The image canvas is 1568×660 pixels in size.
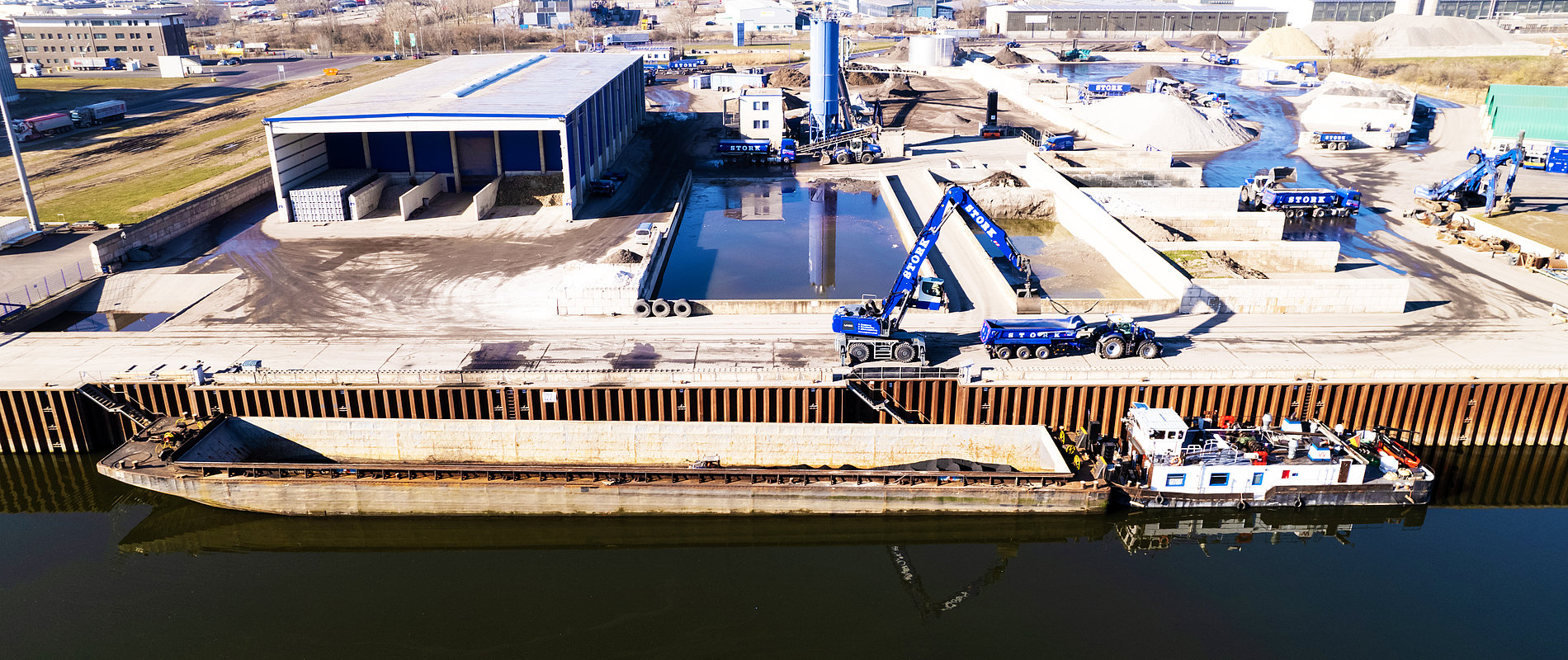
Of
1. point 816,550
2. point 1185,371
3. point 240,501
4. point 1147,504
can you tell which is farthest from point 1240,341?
point 240,501

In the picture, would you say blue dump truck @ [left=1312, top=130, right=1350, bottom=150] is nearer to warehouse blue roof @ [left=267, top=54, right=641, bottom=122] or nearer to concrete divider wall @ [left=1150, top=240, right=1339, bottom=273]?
concrete divider wall @ [left=1150, top=240, right=1339, bottom=273]

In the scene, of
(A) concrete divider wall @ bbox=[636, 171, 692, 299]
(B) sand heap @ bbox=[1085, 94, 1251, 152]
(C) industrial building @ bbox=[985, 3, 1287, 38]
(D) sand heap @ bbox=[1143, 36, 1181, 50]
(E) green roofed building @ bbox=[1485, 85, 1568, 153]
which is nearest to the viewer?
(A) concrete divider wall @ bbox=[636, 171, 692, 299]

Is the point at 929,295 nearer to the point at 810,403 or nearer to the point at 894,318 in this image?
the point at 894,318

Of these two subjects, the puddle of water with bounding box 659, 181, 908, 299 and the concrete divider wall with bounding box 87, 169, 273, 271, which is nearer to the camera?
the concrete divider wall with bounding box 87, 169, 273, 271

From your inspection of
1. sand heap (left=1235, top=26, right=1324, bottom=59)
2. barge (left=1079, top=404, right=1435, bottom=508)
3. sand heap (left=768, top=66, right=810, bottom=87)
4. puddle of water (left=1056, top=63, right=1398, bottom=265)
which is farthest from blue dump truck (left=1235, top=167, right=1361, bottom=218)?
sand heap (left=1235, top=26, right=1324, bottom=59)

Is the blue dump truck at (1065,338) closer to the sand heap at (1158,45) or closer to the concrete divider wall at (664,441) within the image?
the concrete divider wall at (664,441)
